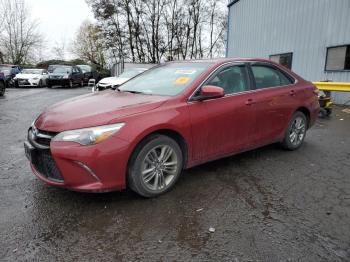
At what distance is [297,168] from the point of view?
4434 millimetres

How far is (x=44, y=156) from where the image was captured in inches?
123

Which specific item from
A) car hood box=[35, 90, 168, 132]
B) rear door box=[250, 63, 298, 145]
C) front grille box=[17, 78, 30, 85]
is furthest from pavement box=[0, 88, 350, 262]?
front grille box=[17, 78, 30, 85]

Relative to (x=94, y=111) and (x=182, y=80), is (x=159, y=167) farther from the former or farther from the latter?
(x=182, y=80)

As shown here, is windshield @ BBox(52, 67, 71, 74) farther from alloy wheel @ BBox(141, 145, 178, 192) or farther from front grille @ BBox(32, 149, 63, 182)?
alloy wheel @ BBox(141, 145, 178, 192)

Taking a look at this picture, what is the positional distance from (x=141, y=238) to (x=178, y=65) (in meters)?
2.65

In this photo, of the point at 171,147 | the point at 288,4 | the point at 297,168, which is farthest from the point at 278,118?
the point at 288,4

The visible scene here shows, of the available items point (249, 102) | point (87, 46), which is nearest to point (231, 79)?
point (249, 102)

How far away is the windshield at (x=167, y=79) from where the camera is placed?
3.84 metres

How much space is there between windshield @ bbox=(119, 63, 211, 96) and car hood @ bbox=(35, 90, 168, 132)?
25cm

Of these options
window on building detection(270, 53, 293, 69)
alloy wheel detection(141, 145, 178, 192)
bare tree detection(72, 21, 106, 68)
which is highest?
bare tree detection(72, 21, 106, 68)

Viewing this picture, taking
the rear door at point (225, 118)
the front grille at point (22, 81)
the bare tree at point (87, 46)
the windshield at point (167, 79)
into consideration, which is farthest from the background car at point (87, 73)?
the rear door at point (225, 118)

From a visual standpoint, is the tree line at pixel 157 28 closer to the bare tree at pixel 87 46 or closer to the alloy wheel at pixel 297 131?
the bare tree at pixel 87 46

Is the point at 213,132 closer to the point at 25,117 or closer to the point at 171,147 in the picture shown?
the point at 171,147

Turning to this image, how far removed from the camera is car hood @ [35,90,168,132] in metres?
3.04
